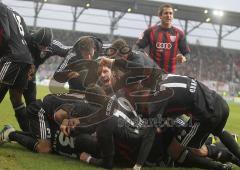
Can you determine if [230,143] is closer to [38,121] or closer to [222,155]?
[222,155]

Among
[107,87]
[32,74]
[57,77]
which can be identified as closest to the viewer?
[107,87]

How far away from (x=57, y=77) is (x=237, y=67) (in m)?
38.8

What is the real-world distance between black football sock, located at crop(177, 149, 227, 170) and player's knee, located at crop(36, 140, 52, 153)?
1.80 meters

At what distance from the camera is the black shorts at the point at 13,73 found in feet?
21.1

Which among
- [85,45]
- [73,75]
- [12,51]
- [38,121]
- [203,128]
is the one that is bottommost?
[38,121]

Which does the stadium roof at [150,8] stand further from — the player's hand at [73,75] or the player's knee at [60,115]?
the player's knee at [60,115]

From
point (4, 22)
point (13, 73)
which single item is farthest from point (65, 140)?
point (4, 22)

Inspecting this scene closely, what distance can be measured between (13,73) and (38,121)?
93cm

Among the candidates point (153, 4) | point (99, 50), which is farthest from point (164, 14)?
point (153, 4)

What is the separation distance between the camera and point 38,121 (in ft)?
19.9

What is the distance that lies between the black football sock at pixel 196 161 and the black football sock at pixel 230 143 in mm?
257

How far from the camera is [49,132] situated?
603 cm

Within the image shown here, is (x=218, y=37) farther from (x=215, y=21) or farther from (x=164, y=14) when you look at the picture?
(x=164, y=14)

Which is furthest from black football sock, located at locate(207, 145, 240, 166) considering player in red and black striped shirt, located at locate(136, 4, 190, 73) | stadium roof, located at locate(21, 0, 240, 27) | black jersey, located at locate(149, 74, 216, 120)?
stadium roof, located at locate(21, 0, 240, 27)
